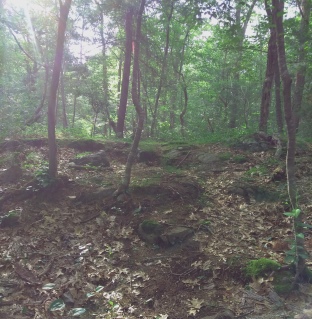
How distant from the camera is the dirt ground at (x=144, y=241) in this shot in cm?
434

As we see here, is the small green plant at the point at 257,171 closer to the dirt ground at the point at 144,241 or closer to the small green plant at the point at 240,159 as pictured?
the dirt ground at the point at 144,241

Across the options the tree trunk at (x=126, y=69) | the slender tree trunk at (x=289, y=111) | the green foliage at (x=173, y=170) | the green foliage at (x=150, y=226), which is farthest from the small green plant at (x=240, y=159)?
the tree trunk at (x=126, y=69)

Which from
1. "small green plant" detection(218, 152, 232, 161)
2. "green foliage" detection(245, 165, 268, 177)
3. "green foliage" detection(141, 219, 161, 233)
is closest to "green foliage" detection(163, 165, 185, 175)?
"small green plant" detection(218, 152, 232, 161)

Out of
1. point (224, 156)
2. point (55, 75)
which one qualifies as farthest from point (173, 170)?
point (55, 75)

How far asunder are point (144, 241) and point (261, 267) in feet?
7.57

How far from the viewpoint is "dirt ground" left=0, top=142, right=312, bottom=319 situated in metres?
4.34

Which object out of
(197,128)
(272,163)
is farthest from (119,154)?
(197,128)

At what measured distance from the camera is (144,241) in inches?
236

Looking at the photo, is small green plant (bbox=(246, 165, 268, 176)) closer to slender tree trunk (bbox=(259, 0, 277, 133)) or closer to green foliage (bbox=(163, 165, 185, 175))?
green foliage (bbox=(163, 165, 185, 175))

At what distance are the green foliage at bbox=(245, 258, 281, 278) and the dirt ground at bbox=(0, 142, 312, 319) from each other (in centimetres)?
10

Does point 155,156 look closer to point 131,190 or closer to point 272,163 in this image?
point 131,190

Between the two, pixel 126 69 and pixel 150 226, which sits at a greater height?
pixel 126 69

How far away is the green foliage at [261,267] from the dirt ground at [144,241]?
100 mm

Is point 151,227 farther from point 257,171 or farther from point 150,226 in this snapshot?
point 257,171
